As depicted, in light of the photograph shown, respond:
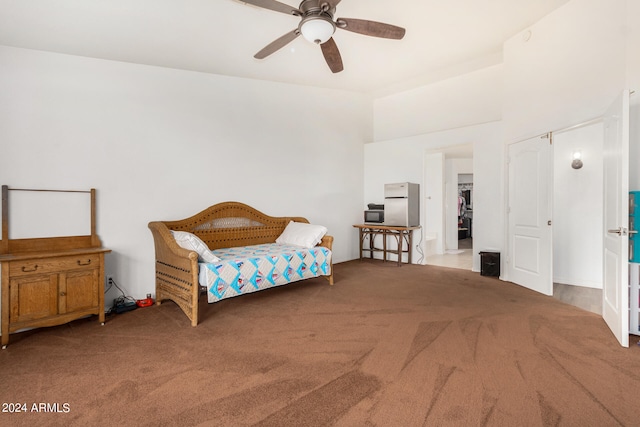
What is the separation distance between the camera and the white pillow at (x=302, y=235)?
4.23 m

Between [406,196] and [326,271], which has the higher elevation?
[406,196]

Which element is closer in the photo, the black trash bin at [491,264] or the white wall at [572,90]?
the white wall at [572,90]

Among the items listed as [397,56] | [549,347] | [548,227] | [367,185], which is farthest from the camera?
[367,185]

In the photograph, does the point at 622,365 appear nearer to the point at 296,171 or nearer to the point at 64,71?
the point at 296,171

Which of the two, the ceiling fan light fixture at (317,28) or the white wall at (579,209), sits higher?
the ceiling fan light fixture at (317,28)

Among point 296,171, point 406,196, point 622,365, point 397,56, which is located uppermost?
point 397,56

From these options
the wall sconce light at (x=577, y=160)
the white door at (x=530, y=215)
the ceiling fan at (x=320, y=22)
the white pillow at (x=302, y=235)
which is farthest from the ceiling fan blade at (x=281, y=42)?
the wall sconce light at (x=577, y=160)

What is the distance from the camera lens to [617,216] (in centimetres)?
250

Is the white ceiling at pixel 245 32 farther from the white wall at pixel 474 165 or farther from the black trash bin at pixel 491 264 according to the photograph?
the black trash bin at pixel 491 264

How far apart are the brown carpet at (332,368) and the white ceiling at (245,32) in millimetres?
2725

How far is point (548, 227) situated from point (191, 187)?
172 inches

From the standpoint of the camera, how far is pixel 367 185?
6.37m

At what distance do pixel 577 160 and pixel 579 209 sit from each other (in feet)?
2.20

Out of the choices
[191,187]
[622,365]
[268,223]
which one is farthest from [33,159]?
[622,365]
